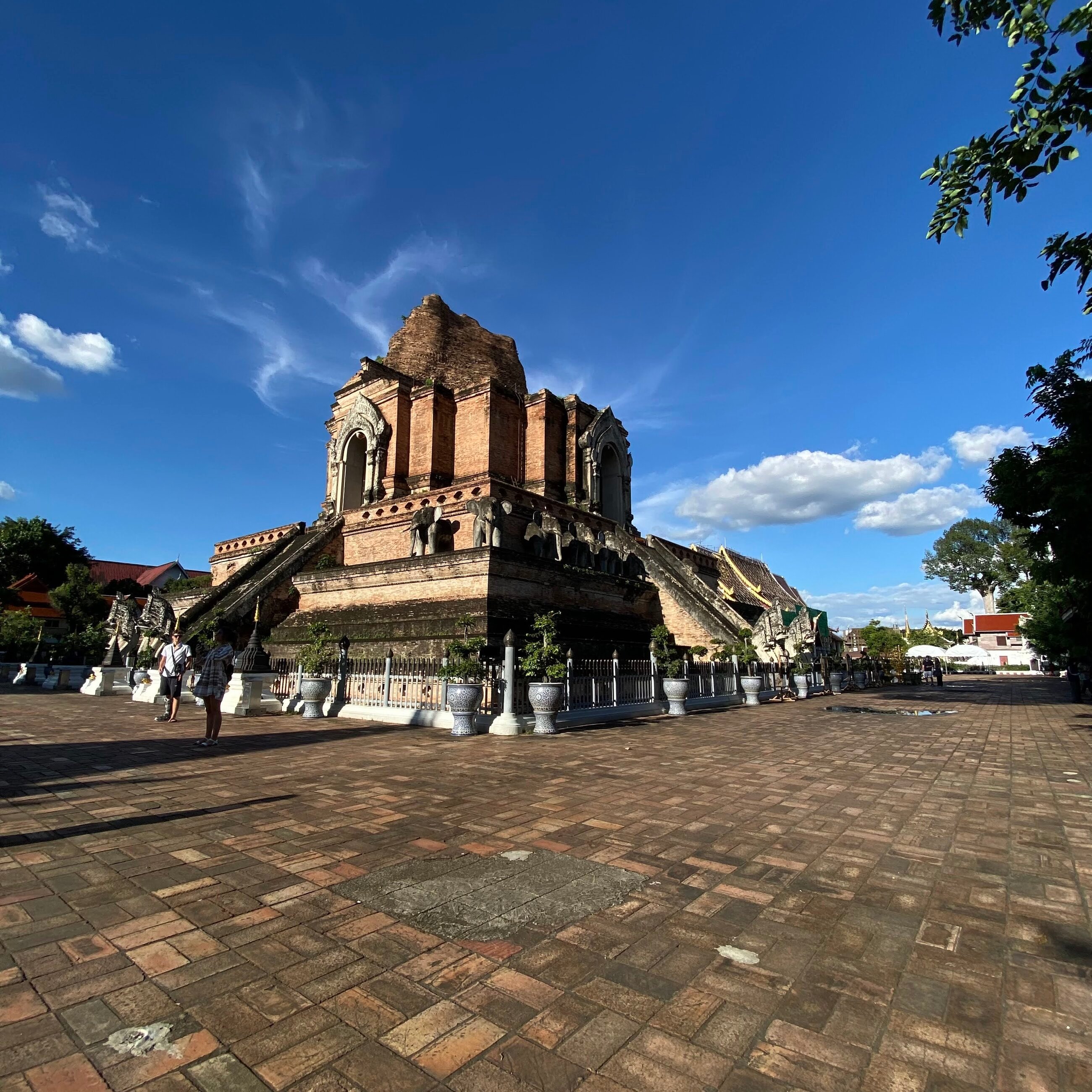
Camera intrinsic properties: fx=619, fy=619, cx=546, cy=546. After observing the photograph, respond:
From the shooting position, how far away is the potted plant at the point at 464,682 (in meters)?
9.91

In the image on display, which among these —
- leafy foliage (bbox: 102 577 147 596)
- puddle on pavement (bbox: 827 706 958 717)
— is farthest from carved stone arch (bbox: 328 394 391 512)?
leafy foliage (bbox: 102 577 147 596)

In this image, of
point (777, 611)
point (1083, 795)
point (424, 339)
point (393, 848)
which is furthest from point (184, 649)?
point (424, 339)

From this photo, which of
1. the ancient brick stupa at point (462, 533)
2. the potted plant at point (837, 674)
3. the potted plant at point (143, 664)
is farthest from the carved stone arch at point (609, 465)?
the potted plant at point (143, 664)

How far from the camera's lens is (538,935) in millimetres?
2914

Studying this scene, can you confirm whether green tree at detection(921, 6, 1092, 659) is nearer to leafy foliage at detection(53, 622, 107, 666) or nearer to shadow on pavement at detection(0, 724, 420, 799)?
shadow on pavement at detection(0, 724, 420, 799)

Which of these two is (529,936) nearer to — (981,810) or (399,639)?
(981,810)

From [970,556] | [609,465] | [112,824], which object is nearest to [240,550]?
[609,465]

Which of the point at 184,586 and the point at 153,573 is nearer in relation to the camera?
the point at 184,586

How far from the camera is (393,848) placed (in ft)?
13.5

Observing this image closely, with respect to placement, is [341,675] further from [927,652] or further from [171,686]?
[927,652]

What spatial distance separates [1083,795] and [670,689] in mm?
8217

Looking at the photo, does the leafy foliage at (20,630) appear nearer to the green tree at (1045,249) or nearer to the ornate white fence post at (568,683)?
the ornate white fence post at (568,683)

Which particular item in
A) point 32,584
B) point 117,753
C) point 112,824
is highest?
point 32,584

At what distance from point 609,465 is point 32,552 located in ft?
124
